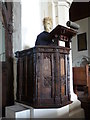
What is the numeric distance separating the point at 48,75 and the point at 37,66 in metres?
0.20

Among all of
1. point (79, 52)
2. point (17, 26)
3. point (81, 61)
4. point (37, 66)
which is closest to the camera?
point (37, 66)

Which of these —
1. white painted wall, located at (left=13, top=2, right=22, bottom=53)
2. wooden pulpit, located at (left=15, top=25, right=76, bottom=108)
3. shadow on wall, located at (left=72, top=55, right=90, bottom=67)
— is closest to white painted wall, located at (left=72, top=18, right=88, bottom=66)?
shadow on wall, located at (left=72, top=55, right=90, bottom=67)

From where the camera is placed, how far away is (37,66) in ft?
7.61

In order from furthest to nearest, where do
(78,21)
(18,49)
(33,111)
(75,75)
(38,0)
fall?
(78,21)
(75,75)
(38,0)
(18,49)
(33,111)

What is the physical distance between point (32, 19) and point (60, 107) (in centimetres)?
165

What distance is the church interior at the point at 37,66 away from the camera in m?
2.30

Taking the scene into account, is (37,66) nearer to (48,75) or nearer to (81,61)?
(48,75)

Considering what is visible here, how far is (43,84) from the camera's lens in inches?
90.7

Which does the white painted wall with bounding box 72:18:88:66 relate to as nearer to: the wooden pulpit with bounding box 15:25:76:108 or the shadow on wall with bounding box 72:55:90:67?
the shadow on wall with bounding box 72:55:90:67

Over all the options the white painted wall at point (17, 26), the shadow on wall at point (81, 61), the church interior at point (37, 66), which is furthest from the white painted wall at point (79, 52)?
the white painted wall at point (17, 26)

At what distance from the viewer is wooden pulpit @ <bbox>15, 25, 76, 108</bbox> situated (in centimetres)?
229

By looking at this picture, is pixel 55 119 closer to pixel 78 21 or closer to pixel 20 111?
pixel 20 111

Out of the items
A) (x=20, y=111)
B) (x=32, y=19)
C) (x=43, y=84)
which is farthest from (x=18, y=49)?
(x=20, y=111)

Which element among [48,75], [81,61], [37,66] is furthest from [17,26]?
[81,61]
